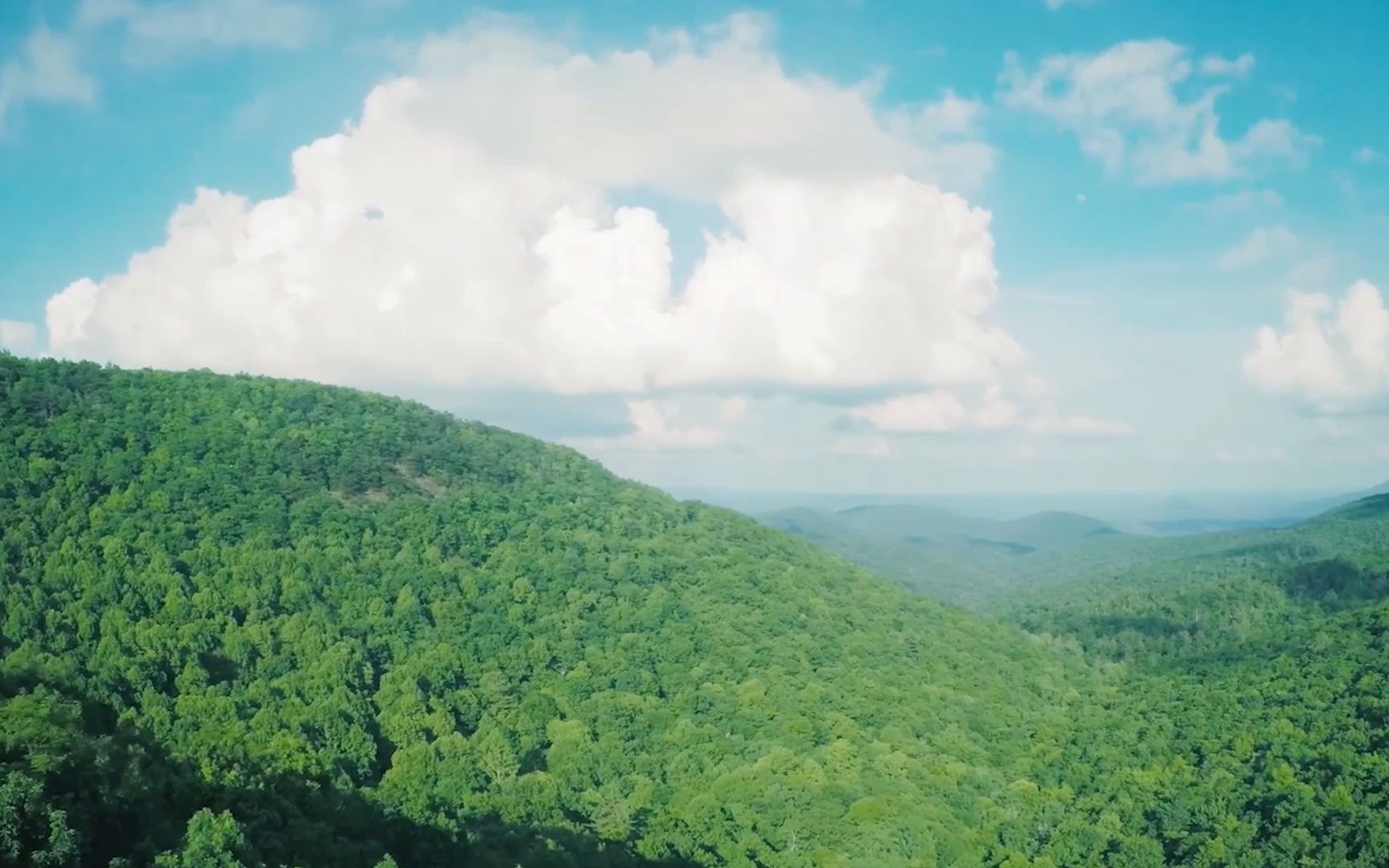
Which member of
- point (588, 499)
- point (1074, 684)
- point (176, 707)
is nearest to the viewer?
point (176, 707)

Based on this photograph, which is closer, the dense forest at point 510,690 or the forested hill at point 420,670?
the forested hill at point 420,670

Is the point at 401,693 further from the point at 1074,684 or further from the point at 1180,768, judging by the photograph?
the point at 1074,684

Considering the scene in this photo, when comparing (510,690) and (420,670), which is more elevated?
(420,670)

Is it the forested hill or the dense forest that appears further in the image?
the dense forest

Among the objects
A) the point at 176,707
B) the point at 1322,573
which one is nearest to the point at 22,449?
the point at 176,707
